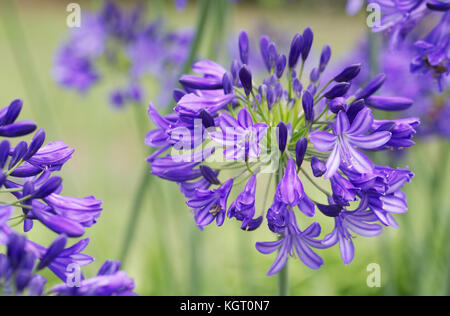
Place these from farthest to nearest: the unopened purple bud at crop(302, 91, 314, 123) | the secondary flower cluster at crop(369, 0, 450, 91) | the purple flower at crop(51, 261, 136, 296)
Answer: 1. the secondary flower cluster at crop(369, 0, 450, 91)
2. the unopened purple bud at crop(302, 91, 314, 123)
3. the purple flower at crop(51, 261, 136, 296)

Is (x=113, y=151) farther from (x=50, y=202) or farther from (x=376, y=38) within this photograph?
(x=50, y=202)

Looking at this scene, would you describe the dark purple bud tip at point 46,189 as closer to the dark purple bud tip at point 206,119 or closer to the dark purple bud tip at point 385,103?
the dark purple bud tip at point 206,119

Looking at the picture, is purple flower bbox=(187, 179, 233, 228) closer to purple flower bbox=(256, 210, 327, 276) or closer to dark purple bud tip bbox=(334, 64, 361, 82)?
purple flower bbox=(256, 210, 327, 276)

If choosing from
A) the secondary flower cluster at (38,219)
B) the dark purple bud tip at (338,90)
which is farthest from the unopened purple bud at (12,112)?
the dark purple bud tip at (338,90)

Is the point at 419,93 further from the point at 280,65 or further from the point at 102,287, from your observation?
the point at 102,287

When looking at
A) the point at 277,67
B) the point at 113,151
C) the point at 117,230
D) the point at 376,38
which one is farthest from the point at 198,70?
the point at 113,151

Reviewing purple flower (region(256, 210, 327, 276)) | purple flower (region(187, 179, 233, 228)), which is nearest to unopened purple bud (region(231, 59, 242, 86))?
purple flower (region(187, 179, 233, 228))
